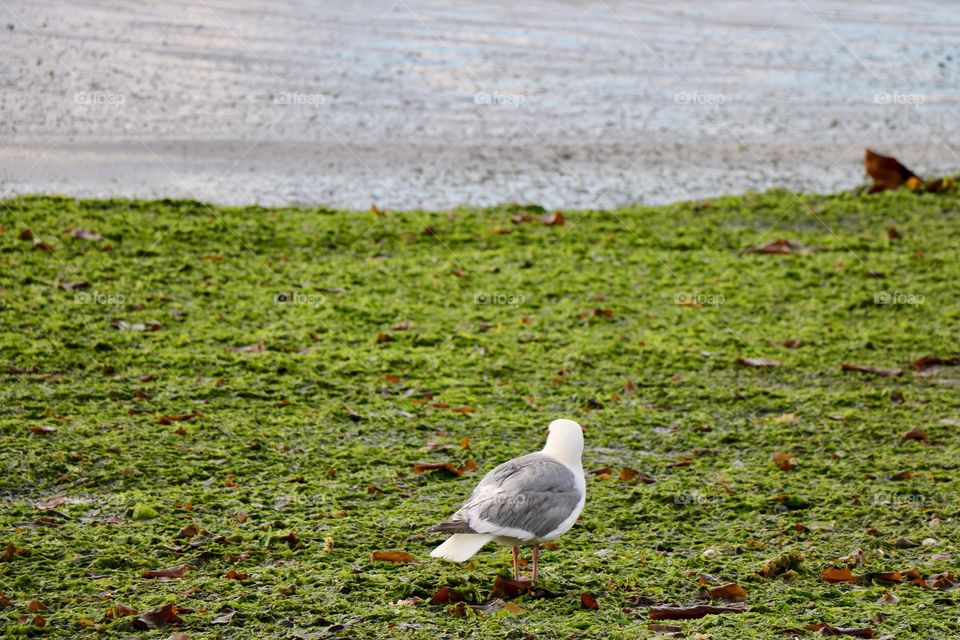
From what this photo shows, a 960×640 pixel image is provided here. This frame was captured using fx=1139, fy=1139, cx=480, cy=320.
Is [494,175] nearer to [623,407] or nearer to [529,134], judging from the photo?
[529,134]

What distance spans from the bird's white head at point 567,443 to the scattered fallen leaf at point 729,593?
69 centimetres

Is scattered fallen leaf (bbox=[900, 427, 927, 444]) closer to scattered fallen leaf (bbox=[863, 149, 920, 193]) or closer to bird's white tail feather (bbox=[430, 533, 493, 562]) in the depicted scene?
bird's white tail feather (bbox=[430, 533, 493, 562])

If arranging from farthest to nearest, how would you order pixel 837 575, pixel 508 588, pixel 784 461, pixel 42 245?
pixel 42 245 < pixel 784 461 < pixel 837 575 < pixel 508 588

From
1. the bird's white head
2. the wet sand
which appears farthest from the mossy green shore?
the wet sand

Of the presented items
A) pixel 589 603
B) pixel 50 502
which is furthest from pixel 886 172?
pixel 50 502

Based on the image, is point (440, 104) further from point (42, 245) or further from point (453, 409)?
point (453, 409)

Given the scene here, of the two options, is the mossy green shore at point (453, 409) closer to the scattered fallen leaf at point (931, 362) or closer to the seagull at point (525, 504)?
the scattered fallen leaf at point (931, 362)

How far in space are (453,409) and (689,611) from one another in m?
2.44

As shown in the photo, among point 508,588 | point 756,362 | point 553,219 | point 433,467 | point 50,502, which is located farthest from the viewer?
point 553,219

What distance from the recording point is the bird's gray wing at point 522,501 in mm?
3989

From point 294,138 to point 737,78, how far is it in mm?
7376

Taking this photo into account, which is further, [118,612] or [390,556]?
[390,556]

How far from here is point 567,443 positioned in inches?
172

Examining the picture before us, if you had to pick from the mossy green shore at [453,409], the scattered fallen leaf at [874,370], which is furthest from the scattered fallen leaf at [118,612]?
the scattered fallen leaf at [874,370]
